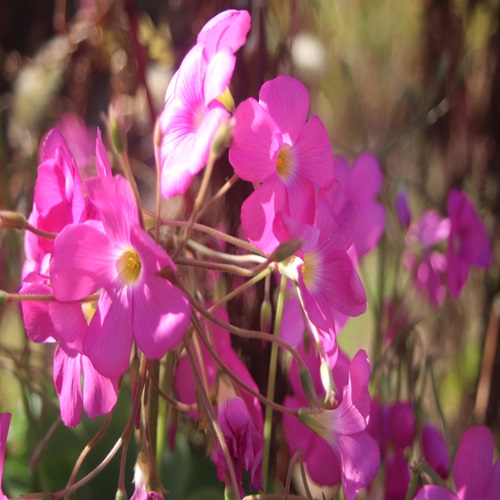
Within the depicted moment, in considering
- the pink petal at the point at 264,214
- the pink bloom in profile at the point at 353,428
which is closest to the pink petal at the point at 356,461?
the pink bloom in profile at the point at 353,428

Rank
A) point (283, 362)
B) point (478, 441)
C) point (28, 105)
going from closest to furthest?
point (478, 441), point (283, 362), point (28, 105)

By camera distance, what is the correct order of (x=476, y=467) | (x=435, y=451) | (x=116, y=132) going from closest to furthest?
(x=116, y=132) < (x=476, y=467) < (x=435, y=451)

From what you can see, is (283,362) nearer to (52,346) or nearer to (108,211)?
(108,211)

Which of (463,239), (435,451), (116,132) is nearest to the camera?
(116,132)

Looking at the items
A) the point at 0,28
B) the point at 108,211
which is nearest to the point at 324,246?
the point at 108,211

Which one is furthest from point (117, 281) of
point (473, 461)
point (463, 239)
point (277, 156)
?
point (463, 239)

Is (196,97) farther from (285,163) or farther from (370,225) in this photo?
(370,225)

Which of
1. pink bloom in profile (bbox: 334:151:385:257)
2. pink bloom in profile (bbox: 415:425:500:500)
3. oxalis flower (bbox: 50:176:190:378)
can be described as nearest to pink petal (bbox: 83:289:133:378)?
oxalis flower (bbox: 50:176:190:378)
